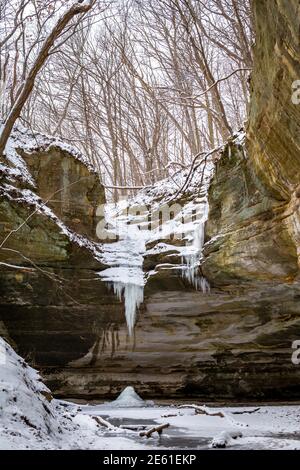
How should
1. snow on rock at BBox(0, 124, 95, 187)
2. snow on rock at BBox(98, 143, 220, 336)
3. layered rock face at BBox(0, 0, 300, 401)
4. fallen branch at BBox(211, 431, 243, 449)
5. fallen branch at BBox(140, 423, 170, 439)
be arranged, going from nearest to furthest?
1. fallen branch at BBox(211, 431, 243, 449)
2. fallen branch at BBox(140, 423, 170, 439)
3. layered rock face at BBox(0, 0, 300, 401)
4. snow on rock at BBox(98, 143, 220, 336)
5. snow on rock at BBox(0, 124, 95, 187)

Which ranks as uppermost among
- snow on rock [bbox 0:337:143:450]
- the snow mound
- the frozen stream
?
snow on rock [bbox 0:337:143:450]

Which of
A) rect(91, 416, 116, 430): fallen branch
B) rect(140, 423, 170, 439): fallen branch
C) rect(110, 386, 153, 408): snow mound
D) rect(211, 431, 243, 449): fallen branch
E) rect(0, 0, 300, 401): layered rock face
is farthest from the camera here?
rect(110, 386, 153, 408): snow mound

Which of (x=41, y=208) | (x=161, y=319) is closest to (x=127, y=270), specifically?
(x=161, y=319)

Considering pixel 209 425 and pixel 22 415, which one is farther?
pixel 209 425

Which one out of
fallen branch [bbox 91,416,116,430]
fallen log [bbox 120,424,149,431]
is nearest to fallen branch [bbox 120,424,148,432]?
fallen log [bbox 120,424,149,431]

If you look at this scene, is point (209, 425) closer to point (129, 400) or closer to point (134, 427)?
point (134, 427)

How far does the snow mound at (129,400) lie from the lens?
10.5m

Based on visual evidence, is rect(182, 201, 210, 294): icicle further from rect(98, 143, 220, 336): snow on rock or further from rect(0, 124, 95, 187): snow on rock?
rect(0, 124, 95, 187): snow on rock

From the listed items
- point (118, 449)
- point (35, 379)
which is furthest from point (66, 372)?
point (118, 449)

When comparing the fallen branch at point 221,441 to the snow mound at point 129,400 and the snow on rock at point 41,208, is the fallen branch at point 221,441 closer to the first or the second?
the snow mound at point 129,400

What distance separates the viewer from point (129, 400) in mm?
10758

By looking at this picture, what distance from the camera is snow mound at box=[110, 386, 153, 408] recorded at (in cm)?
1054

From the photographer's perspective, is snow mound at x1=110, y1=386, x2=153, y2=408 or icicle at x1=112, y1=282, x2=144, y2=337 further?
icicle at x1=112, y1=282, x2=144, y2=337

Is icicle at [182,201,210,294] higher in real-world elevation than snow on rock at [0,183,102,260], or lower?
lower
